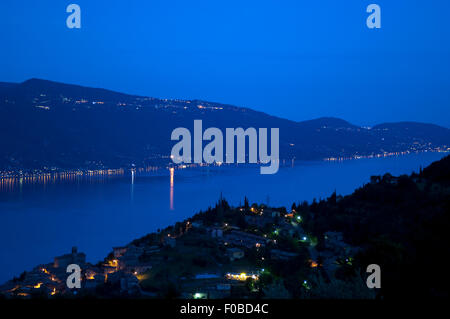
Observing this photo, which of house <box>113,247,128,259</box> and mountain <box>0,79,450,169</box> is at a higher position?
mountain <box>0,79,450,169</box>

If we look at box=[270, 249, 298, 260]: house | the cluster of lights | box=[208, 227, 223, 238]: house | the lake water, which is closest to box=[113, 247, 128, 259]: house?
box=[208, 227, 223, 238]: house

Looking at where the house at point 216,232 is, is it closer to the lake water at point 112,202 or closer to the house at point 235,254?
the house at point 235,254

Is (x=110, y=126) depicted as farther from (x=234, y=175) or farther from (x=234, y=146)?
(x=234, y=175)

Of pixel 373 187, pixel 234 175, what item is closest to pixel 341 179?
pixel 234 175

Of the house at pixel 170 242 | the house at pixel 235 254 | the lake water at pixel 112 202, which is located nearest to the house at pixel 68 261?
the lake water at pixel 112 202

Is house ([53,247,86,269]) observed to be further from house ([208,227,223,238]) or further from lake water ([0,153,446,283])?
house ([208,227,223,238])

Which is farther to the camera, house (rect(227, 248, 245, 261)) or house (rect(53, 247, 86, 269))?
house (rect(53, 247, 86, 269))
